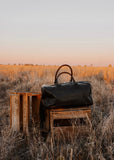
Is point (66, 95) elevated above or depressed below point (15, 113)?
above

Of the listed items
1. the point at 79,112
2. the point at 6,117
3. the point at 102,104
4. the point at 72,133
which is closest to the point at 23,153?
the point at 72,133

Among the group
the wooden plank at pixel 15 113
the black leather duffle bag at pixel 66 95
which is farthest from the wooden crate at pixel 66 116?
the wooden plank at pixel 15 113

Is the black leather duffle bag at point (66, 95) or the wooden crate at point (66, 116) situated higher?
the black leather duffle bag at point (66, 95)

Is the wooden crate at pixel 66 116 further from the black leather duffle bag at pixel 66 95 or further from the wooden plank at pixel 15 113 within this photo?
the wooden plank at pixel 15 113

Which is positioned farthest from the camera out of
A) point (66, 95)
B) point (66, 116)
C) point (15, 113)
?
point (15, 113)

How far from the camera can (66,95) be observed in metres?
2.64

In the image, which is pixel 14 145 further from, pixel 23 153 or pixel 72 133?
pixel 72 133

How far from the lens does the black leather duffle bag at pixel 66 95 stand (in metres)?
2.63

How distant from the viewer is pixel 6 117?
4234 mm

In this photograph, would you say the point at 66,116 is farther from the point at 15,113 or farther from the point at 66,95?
the point at 15,113

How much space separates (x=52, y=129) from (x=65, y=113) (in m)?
0.27

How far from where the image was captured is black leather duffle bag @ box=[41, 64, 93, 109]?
2.63 m

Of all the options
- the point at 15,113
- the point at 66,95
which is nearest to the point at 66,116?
the point at 66,95

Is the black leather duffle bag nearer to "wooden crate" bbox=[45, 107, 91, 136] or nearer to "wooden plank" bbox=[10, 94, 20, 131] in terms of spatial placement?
"wooden crate" bbox=[45, 107, 91, 136]
